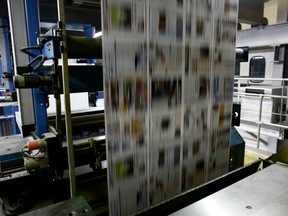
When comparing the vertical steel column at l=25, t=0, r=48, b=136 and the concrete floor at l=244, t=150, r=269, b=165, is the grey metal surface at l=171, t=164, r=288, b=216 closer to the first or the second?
the vertical steel column at l=25, t=0, r=48, b=136

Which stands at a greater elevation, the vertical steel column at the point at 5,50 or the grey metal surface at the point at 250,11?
the grey metal surface at the point at 250,11

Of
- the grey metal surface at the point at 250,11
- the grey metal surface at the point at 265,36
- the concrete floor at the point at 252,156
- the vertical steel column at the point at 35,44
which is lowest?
the concrete floor at the point at 252,156

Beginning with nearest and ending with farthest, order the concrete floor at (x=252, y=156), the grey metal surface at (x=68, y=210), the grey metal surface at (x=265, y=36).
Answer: the grey metal surface at (x=68, y=210) → the grey metal surface at (x=265, y=36) → the concrete floor at (x=252, y=156)

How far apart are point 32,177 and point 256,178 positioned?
4.32 ft

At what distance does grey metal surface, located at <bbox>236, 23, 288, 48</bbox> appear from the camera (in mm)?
3633

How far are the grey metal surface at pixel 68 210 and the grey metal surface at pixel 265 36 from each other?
12.9 ft

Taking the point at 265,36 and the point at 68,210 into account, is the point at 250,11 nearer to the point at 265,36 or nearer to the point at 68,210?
the point at 265,36

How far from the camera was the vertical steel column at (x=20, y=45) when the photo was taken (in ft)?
5.25

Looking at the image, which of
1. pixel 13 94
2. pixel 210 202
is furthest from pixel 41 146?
pixel 13 94

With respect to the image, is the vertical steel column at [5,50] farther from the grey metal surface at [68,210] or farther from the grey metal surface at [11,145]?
the grey metal surface at [68,210]

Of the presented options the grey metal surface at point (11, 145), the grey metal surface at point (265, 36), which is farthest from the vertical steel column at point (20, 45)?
the grey metal surface at point (265, 36)

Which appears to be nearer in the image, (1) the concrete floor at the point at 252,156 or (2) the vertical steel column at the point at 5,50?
(2) the vertical steel column at the point at 5,50

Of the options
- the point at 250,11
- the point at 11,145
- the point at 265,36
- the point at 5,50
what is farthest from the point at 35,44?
the point at 265,36

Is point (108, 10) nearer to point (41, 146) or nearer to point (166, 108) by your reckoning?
point (166, 108)
